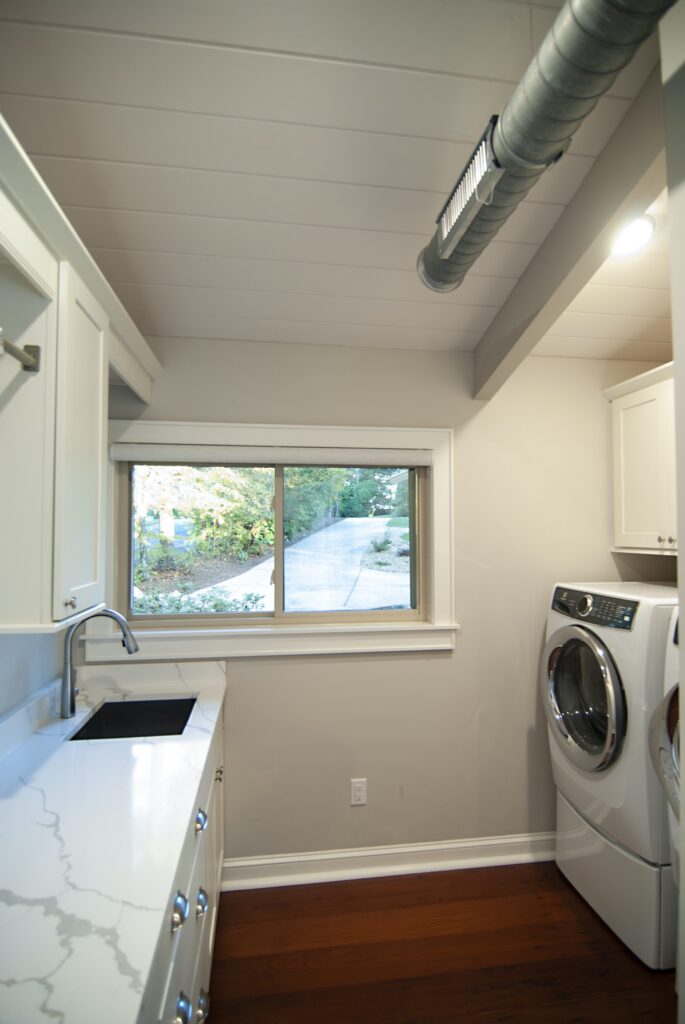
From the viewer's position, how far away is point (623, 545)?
2.33 meters

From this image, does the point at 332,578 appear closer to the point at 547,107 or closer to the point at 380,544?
the point at 380,544

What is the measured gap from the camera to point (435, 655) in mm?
2281

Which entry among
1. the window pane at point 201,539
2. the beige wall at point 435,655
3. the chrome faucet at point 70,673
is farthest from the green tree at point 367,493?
the chrome faucet at point 70,673

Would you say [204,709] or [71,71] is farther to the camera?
[204,709]

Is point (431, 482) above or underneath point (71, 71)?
underneath

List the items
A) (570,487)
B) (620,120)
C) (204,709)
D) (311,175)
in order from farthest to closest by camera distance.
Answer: (570,487) → (204,709) → (311,175) → (620,120)

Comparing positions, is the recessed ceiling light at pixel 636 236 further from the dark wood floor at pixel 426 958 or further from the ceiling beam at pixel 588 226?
the dark wood floor at pixel 426 958

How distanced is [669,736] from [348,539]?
1422mm

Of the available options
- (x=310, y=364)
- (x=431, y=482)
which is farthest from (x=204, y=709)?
(x=310, y=364)

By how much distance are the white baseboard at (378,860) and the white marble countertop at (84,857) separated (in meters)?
0.92

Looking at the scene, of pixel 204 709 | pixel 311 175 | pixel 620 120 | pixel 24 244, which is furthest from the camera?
pixel 204 709

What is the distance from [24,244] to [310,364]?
4.33ft

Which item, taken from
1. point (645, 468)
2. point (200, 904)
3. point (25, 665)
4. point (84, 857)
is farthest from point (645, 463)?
point (25, 665)

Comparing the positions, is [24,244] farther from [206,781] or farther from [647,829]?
[647,829]
